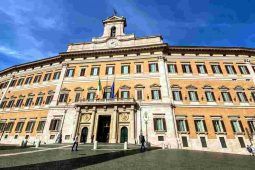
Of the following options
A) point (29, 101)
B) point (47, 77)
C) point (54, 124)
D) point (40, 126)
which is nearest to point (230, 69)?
point (54, 124)

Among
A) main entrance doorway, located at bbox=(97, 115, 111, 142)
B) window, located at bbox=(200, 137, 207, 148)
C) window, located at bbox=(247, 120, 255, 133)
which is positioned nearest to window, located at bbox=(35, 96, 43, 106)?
main entrance doorway, located at bbox=(97, 115, 111, 142)

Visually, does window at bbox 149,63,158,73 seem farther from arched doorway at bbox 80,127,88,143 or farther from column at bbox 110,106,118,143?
arched doorway at bbox 80,127,88,143

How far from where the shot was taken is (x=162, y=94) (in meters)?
21.3

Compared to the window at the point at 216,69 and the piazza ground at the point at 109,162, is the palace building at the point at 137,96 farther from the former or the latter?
the piazza ground at the point at 109,162

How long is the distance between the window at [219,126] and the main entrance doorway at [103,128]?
503 inches

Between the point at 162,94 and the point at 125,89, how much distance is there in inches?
199

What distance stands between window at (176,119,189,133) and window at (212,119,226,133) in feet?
10.5

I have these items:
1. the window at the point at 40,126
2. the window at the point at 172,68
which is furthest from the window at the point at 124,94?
the window at the point at 40,126

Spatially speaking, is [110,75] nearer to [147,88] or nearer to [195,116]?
[147,88]

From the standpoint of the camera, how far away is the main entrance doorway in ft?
67.2

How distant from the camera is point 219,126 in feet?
62.0

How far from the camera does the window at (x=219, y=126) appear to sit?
1866cm

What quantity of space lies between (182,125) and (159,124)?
271cm

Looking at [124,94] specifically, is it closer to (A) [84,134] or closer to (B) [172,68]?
(A) [84,134]
